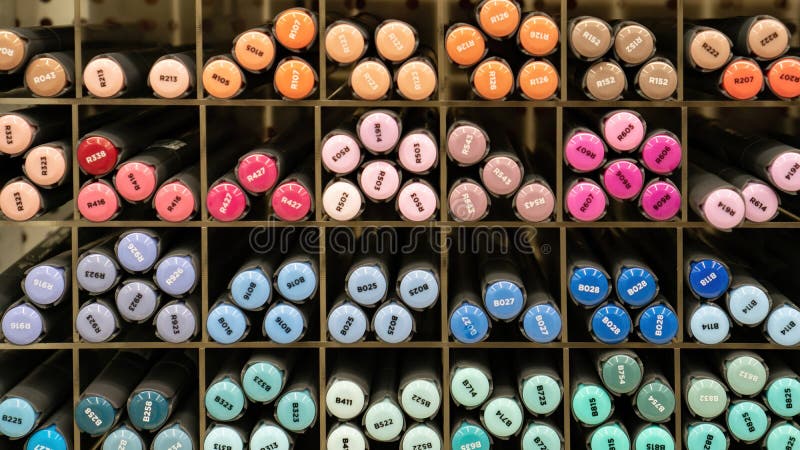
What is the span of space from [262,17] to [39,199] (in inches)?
22.2

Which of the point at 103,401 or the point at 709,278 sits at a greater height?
the point at 709,278

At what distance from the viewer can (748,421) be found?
1.19 m

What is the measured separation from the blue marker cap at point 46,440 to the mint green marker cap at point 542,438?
75 cm

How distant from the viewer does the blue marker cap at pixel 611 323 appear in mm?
1191

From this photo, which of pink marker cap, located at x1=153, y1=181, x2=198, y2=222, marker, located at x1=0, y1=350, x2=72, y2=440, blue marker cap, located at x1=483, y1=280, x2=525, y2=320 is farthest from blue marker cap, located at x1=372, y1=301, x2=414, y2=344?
marker, located at x1=0, y1=350, x2=72, y2=440

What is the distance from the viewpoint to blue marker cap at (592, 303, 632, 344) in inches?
46.9

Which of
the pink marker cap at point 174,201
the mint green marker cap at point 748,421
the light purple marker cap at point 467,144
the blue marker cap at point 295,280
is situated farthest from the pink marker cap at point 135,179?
the mint green marker cap at point 748,421

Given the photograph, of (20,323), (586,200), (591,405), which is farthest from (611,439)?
(20,323)

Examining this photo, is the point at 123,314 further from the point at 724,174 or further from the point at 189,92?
the point at 724,174

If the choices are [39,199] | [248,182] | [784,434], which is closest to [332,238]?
[248,182]

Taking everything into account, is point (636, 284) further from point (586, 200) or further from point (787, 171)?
point (787, 171)

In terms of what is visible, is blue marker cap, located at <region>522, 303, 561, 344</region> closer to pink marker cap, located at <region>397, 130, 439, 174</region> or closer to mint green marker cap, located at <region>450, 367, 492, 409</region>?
mint green marker cap, located at <region>450, 367, 492, 409</region>

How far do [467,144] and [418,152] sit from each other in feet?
0.25

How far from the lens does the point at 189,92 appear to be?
119 cm
